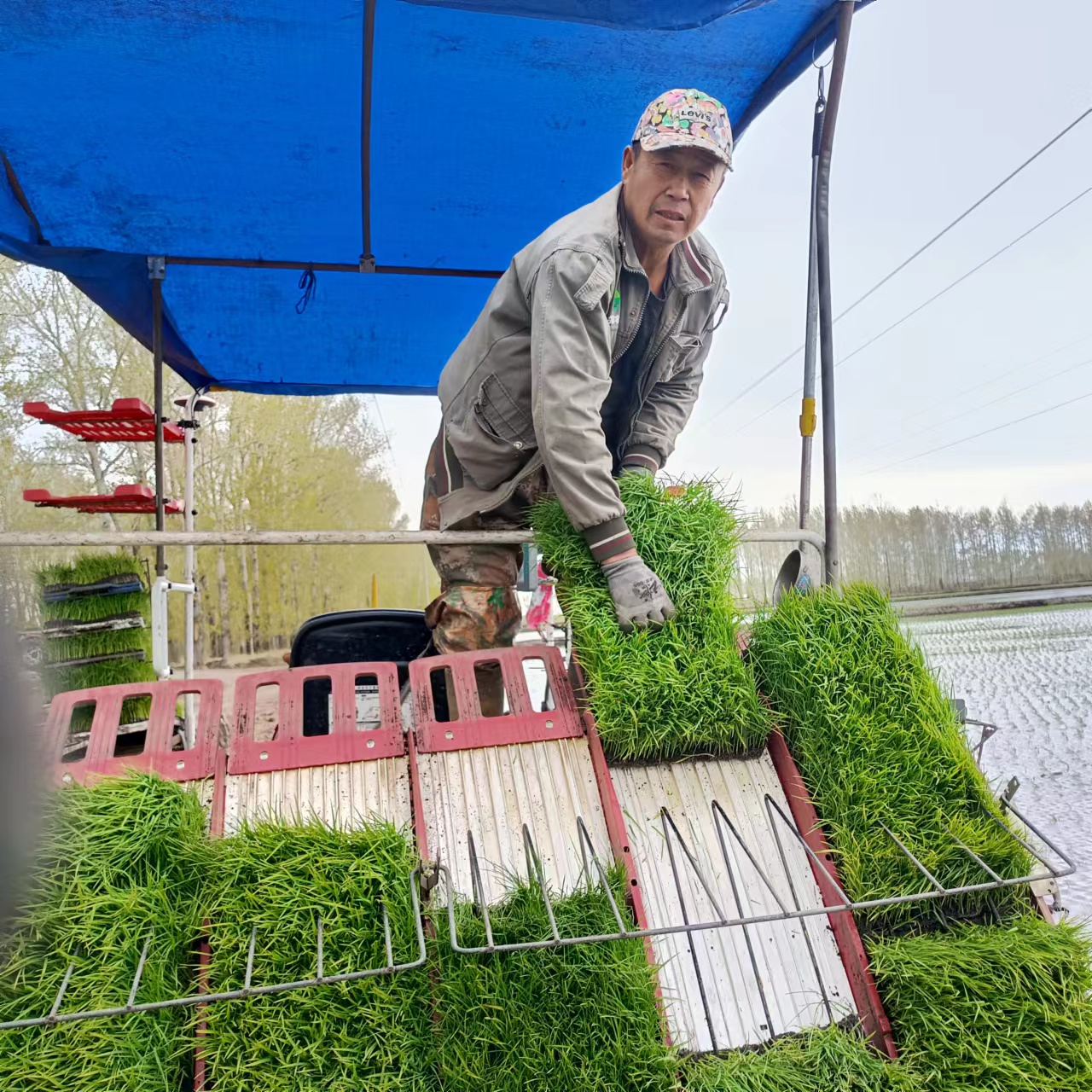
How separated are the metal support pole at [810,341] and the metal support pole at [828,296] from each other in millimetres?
44

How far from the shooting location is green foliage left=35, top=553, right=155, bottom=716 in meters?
4.18

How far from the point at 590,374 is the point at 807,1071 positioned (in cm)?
152

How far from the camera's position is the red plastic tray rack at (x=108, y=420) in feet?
12.0

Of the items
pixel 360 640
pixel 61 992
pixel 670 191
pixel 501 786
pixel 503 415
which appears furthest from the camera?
pixel 360 640

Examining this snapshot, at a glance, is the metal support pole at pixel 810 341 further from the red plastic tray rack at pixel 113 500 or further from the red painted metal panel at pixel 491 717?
the red plastic tray rack at pixel 113 500

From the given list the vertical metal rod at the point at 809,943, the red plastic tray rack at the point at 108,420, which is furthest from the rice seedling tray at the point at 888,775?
the red plastic tray rack at the point at 108,420

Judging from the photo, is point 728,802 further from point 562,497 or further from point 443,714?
point 443,714

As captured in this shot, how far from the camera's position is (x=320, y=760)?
1576 mm

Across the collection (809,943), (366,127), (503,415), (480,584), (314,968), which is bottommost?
(809,943)

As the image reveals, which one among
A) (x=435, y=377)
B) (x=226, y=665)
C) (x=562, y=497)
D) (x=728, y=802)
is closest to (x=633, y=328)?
(x=562, y=497)

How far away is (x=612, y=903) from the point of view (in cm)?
125

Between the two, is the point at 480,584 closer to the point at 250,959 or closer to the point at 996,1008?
the point at 250,959

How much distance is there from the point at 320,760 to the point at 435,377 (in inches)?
166

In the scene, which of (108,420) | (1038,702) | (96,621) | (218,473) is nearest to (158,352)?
(108,420)
